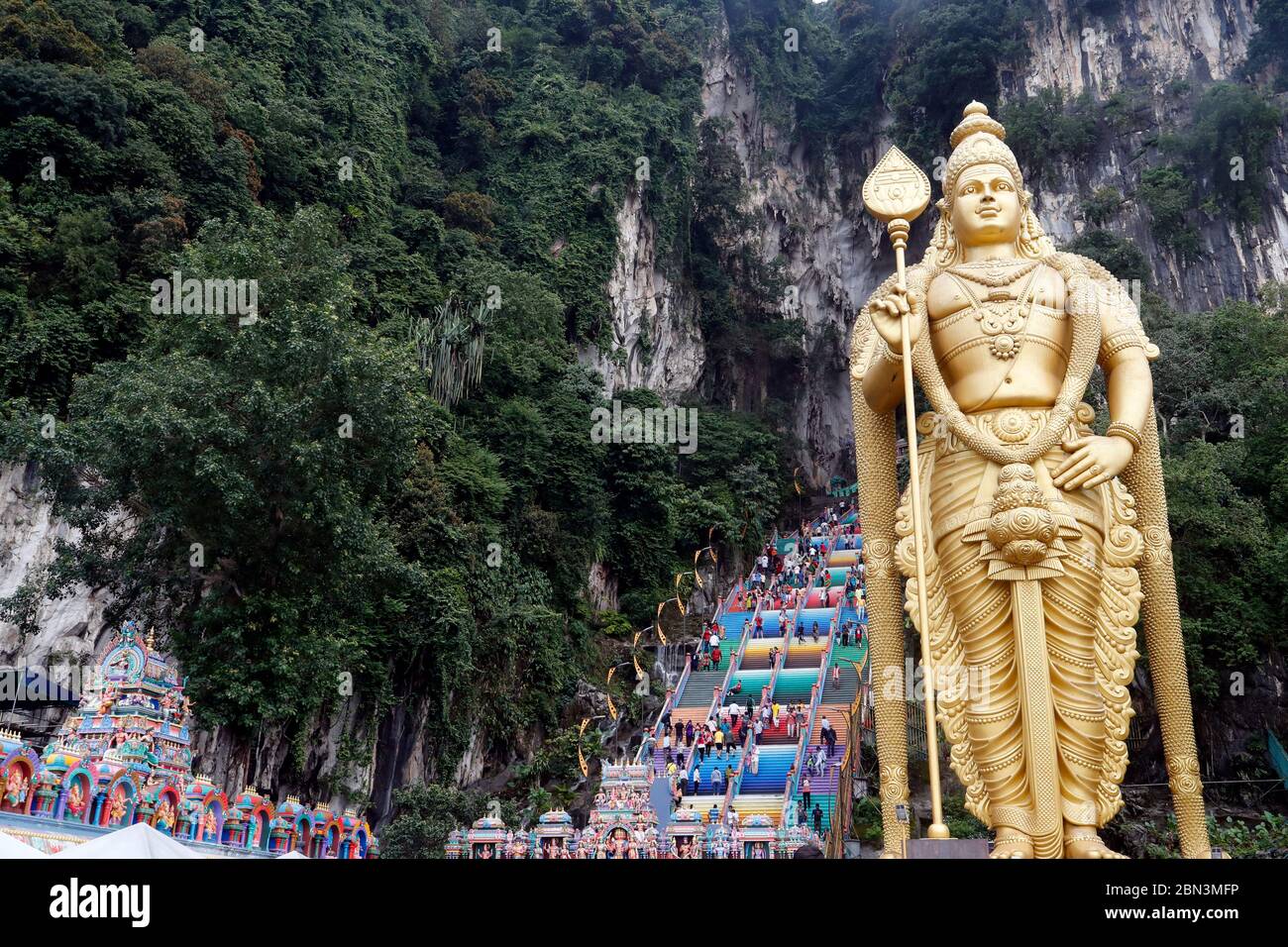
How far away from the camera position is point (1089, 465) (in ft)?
16.3

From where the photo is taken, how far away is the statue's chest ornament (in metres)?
5.31

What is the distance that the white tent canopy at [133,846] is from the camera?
3.84 m

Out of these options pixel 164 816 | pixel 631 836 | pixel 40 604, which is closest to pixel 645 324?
pixel 40 604

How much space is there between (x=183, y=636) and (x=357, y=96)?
53.3 feet

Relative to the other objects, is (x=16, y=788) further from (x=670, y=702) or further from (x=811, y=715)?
(x=670, y=702)

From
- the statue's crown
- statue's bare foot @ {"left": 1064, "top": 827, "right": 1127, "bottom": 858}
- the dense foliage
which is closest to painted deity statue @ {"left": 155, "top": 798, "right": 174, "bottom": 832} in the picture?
the dense foliage

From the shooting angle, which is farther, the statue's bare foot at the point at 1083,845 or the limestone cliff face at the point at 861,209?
the limestone cliff face at the point at 861,209

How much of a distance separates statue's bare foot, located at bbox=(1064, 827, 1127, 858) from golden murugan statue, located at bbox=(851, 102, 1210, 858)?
0.04 feet

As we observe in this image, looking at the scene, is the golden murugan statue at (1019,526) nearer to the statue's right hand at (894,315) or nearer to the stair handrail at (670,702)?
the statue's right hand at (894,315)

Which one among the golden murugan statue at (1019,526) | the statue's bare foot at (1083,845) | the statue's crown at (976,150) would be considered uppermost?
the statue's crown at (976,150)

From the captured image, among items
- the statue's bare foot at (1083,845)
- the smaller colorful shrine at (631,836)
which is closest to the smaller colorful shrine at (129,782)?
the smaller colorful shrine at (631,836)

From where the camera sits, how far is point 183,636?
934cm

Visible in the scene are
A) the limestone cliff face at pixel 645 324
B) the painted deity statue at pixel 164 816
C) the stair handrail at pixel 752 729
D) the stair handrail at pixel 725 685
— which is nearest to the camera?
the painted deity statue at pixel 164 816

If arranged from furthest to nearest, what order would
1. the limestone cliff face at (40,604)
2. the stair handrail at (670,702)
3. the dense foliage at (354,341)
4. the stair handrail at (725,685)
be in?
the stair handrail at (670,702) < the stair handrail at (725,685) < the limestone cliff face at (40,604) < the dense foliage at (354,341)
